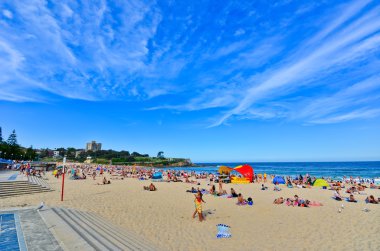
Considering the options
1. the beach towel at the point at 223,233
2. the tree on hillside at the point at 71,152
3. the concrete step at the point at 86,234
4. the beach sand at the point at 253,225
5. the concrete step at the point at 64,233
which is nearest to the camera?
the concrete step at the point at 64,233

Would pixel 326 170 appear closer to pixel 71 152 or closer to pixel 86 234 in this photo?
pixel 86 234

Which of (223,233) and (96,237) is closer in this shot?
(96,237)

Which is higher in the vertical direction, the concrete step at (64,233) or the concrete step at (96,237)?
the concrete step at (64,233)

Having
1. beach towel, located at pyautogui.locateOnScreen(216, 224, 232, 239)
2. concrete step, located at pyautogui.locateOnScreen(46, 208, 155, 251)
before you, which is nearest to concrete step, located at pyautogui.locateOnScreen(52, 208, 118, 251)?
concrete step, located at pyautogui.locateOnScreen(46, 208, 155, 251)

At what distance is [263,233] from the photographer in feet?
29.2

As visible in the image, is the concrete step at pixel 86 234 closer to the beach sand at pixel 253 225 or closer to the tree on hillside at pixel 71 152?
the beach sand at pixel 253 225

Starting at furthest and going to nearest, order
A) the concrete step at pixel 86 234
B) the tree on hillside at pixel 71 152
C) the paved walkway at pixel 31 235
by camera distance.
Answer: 1. the tree on hillside at pixel 71 152
2. the concrete step at pixel 86 234
3. the paved walkway at pixel 31 235

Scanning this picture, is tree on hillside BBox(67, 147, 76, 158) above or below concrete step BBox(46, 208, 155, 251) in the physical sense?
above

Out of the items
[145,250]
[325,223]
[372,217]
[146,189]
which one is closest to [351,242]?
[325,223]

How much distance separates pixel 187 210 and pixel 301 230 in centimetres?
Result: 580

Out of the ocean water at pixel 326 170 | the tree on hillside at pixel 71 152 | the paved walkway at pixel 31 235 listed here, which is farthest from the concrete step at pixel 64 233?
the tree on hillside at pixel 71 152

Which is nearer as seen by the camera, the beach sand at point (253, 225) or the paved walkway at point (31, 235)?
the paved walkway at point (31, 235)

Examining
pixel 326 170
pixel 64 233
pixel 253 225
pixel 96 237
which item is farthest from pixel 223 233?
pixel 326 170

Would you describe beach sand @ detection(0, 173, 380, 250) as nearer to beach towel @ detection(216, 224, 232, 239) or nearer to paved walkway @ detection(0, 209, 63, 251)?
beach towel @ detection(216, 224, 232, 239)
